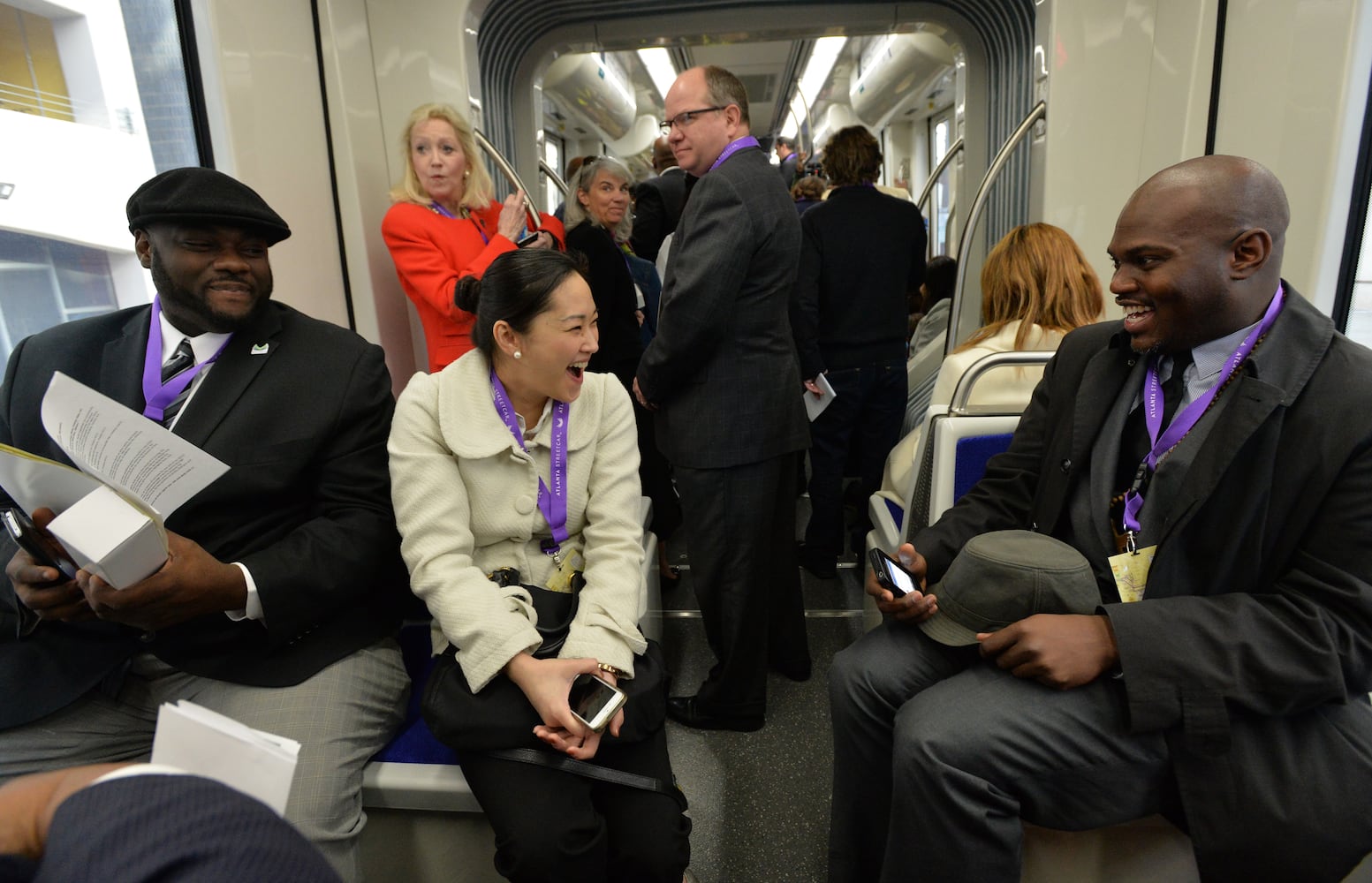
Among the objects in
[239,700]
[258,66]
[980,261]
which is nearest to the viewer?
[239,700]

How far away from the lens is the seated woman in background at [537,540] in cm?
144

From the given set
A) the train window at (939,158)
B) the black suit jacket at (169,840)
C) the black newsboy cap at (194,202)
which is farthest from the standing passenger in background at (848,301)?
the train window at (939,158)

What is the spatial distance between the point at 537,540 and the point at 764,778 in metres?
1.13

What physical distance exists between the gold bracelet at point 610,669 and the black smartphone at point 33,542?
1.01m

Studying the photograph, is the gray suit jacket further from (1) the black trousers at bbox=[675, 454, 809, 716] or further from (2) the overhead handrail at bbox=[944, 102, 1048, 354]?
(2) the overhead handrail at bbox=[944, 102, 1048, 354]

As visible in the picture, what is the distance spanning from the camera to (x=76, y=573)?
51.8 inches

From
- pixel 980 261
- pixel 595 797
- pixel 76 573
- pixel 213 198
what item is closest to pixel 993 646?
pixel 595 797

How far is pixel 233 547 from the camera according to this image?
5.28 feet

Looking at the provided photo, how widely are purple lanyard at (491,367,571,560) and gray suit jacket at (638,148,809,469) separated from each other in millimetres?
586

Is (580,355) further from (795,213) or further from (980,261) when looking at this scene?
(980,261)

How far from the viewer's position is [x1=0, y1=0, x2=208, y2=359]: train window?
6.27 ft

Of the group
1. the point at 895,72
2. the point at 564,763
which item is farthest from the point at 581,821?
the point at 895,72

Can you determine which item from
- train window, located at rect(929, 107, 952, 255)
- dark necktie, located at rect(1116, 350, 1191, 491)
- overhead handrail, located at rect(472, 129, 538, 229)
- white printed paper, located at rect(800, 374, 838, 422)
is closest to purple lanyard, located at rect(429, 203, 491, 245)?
overhead handrail, located at rect(472, 129, 538, 229)

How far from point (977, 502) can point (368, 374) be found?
62.1 inches
